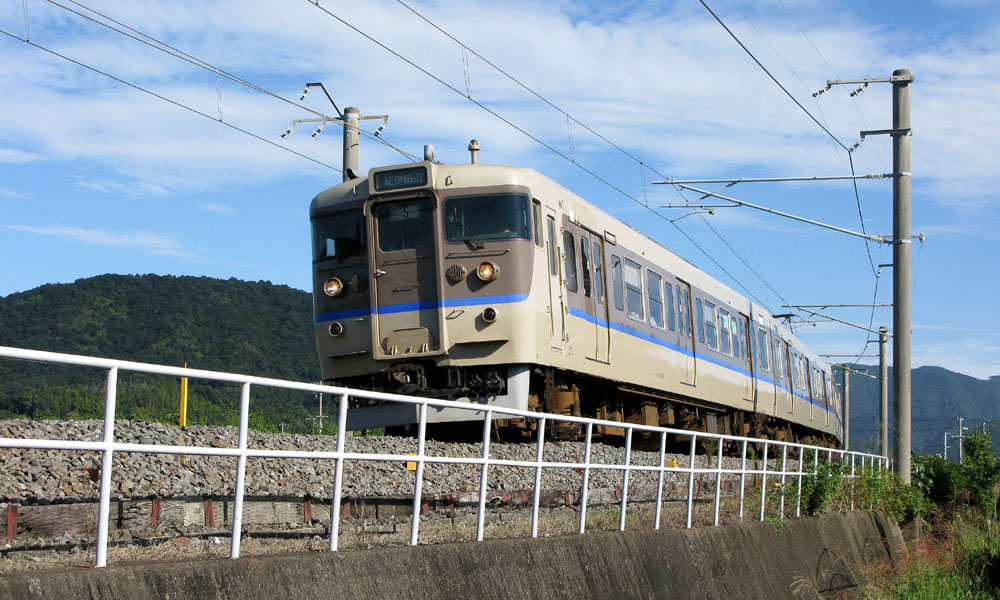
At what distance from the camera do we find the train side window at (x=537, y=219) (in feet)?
45.0

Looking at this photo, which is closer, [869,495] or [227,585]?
[227,585]

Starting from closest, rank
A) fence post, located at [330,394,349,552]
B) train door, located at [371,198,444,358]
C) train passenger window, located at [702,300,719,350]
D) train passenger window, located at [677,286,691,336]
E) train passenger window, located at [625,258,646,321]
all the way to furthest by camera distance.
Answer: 1. fence post, located at [330,394,349,552]
2. train door, located at [371,198,444,358]
3. train passenger window, located at [625,258,646,321]
4. train passenger window, located at [677,286,691,336]
5. train passenger window, located at [702,300,719,350]

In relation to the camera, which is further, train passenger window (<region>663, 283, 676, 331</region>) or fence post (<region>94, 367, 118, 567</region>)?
train passenger window (<region>663, 283, 676, 331</region>)

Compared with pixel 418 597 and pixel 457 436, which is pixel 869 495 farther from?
pixel 418 597

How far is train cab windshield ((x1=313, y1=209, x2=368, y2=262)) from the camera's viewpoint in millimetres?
14250

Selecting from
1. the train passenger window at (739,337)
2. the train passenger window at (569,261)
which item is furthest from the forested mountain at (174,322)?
the train passenger window at (569,261)

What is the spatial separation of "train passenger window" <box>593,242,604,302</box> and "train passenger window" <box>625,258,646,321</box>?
1.04 m

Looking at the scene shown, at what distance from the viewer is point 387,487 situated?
36.2 ft

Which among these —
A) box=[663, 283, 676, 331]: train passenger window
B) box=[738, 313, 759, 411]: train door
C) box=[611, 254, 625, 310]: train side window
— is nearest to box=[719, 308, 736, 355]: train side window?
box=[738, 313, 759, 411]: train door

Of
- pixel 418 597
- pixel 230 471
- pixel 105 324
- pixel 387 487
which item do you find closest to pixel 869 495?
pixel 387 487

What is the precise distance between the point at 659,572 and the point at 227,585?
436 centimetres

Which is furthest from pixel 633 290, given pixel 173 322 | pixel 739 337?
pixel 173 322

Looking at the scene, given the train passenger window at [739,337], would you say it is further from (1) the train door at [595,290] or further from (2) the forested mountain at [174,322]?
(2) the forested mountain at [174,322]

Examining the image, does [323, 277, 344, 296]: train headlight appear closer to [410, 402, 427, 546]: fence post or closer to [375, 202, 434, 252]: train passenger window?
[375, 202, 434, 252]: train passenger window
